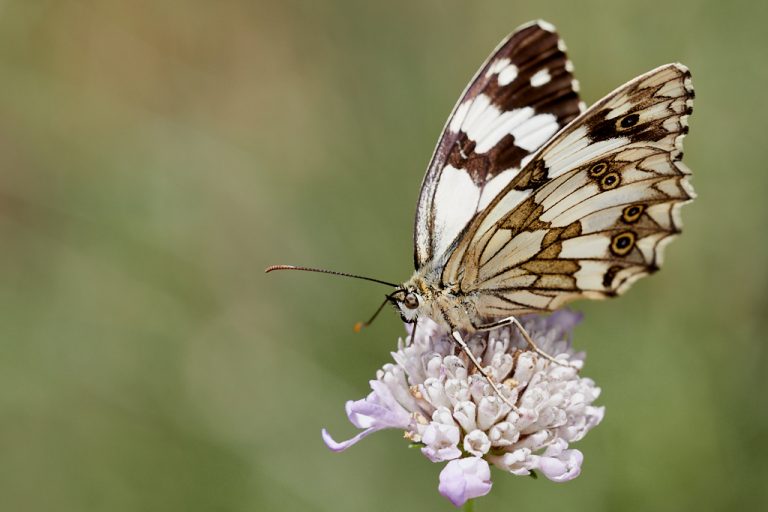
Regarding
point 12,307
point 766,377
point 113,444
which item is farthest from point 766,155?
point 12,307

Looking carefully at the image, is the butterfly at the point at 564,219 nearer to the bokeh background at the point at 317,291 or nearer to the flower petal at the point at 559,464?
the flower petal at the point at 559,464

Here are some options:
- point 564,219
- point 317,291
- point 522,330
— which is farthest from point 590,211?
point 317,291

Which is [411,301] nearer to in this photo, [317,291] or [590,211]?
[590,211]

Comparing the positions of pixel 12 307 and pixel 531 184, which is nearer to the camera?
pixel 531 184

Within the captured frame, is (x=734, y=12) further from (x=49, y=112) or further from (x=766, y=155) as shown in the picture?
(x=49, y=112)

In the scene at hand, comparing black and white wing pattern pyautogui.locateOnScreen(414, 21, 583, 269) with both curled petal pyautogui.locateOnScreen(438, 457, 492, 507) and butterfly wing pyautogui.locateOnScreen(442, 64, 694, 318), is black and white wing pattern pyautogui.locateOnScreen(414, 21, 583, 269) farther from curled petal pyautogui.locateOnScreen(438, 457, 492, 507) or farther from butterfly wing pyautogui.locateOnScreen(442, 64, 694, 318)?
curled petal pyautogui.locateOnScreen(438, 457, 492, 507)

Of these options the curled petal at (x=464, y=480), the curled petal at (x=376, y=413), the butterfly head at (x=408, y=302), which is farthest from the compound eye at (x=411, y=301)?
the curled petal at (x=464, y=480)
